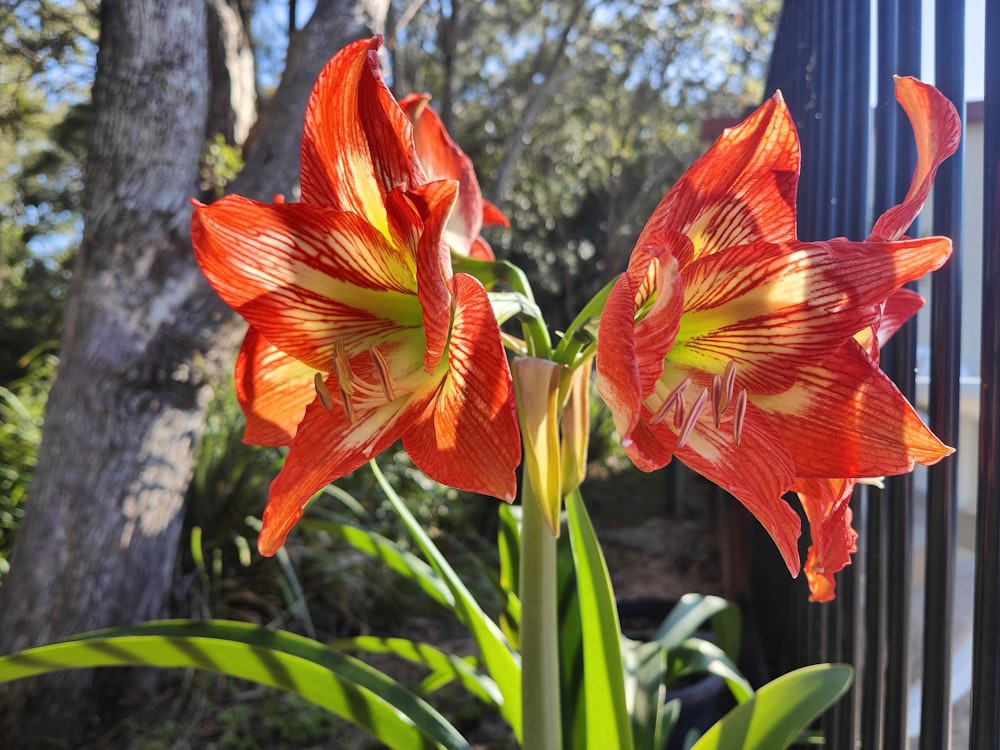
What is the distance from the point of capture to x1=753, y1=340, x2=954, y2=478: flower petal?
53 cm

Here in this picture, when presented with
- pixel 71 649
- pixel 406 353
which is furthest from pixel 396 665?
pixel 406 353

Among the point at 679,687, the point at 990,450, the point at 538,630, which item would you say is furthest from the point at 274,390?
the point at 679,687

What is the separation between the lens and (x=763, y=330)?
553 mm

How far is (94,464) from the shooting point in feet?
6.20

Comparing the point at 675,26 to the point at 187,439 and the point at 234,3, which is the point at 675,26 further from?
the point at 187,439

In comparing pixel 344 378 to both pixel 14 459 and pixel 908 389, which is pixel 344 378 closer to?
pixel 908 389

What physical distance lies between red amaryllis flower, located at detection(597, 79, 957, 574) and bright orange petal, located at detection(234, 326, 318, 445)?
0.31 m

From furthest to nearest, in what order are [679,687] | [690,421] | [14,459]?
[14,459] → [679,687] → [690,421]

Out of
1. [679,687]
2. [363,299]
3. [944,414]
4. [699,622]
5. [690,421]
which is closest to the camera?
[690,421]

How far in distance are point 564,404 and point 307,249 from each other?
9.5 inches

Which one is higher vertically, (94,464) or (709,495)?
(94,464)

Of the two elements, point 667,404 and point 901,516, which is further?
point 901,516

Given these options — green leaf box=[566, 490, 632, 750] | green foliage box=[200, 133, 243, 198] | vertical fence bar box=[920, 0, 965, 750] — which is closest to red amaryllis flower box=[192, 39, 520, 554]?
green leaf box=[566, 490, 632, 750]

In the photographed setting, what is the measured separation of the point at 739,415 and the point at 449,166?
467 mm
